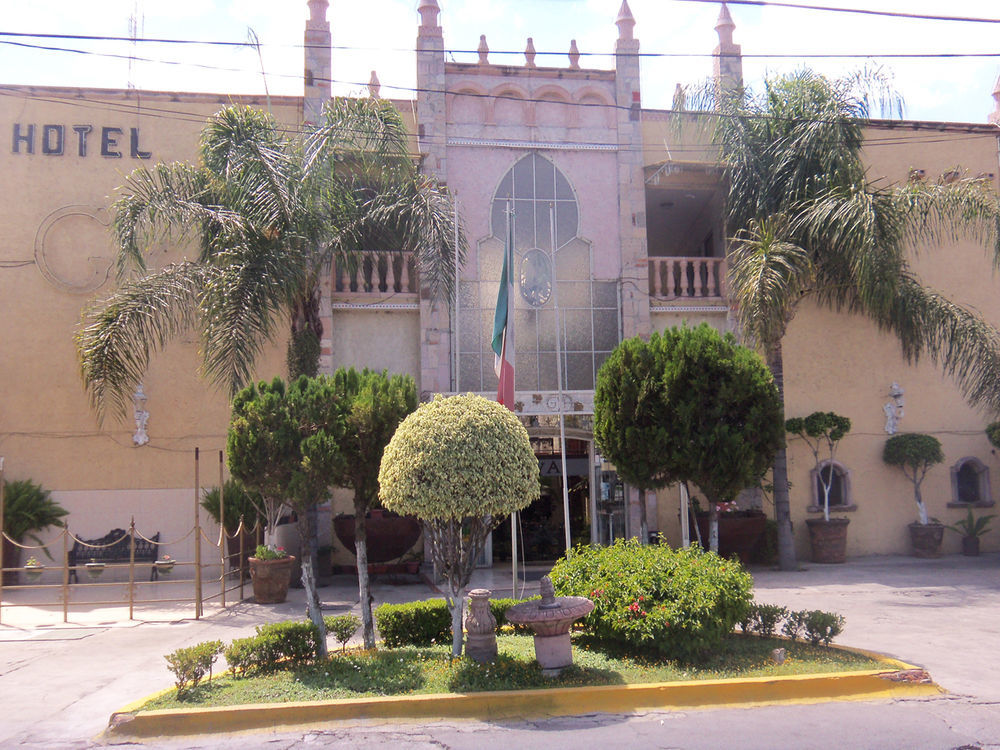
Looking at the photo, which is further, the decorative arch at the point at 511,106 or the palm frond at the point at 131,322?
the decorative arch at the point at 511,106

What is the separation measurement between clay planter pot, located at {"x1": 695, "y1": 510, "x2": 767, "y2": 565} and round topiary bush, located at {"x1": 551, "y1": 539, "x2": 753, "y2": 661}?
6794mm

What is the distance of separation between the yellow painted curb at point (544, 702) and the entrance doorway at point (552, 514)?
10173 mm

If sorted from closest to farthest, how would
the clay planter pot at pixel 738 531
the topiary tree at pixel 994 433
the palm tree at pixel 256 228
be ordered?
the palm tree at pixel 256 228, the clay planter pot at pixel 738 531, the topiary tree at pixel 994 433

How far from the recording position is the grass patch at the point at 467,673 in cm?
699

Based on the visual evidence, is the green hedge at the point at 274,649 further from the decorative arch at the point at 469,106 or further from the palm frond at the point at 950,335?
the palm frond at the point at 950,335

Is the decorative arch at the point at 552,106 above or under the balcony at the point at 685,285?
above

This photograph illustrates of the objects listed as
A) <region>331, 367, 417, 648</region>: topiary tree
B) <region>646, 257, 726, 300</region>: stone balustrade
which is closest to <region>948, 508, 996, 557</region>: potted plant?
<region>646, 257, 726, 300</region>: stone balustrade

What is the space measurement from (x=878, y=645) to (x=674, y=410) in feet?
11.3

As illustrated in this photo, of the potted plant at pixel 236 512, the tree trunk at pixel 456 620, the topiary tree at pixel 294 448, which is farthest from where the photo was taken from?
the potted plant at pixel 236 512

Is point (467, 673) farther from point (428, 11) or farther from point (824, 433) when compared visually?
point (428, 11)

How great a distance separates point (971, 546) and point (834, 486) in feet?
9.77

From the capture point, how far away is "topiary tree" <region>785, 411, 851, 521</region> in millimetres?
15898

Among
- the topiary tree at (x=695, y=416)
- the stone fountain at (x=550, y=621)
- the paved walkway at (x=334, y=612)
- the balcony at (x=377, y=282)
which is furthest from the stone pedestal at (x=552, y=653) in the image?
the balcony at (x=377, y=282)

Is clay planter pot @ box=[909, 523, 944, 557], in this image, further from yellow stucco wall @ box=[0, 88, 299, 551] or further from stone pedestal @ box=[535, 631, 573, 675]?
yellow stucco wall @ box=[0, 88, 299, 551]
